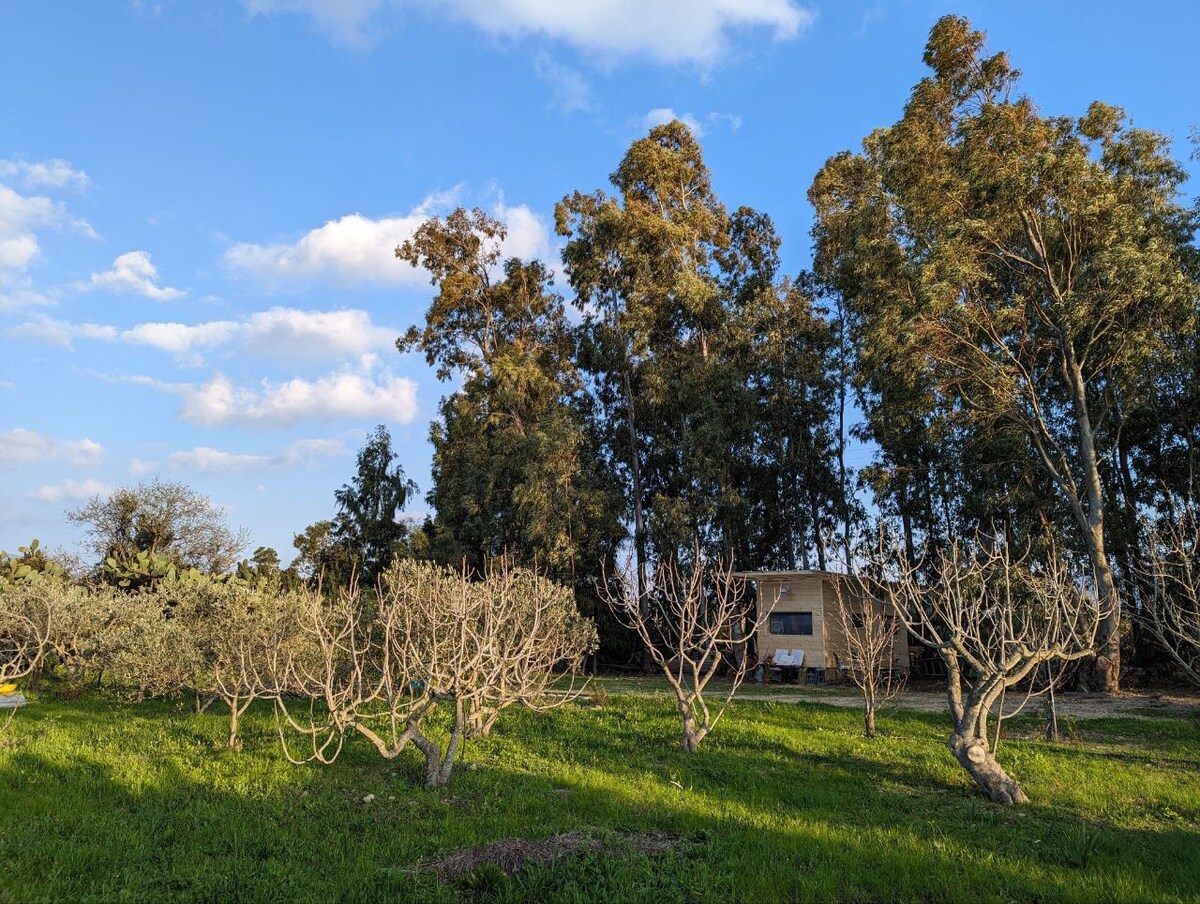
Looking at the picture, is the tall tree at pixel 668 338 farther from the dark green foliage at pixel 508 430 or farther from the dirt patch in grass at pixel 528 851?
the dirt patch in grass at pixel 528 851

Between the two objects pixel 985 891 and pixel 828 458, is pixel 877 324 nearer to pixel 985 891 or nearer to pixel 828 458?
pixel 828 458

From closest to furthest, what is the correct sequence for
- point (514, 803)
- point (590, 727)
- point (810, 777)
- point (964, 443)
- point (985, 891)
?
point (985, 891) < point (514, 803) < point (810, 777) < point (590, 727) < point (964, 443)

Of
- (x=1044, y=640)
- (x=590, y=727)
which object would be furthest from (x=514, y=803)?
(x=1044, y=640)

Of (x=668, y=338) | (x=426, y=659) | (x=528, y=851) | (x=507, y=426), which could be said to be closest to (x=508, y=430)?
(x=507, y=426)

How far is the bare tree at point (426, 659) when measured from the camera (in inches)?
378

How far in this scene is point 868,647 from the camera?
14508 millimetres

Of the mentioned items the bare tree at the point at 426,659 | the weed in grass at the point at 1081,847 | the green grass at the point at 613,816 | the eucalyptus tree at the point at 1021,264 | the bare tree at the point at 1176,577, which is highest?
the eucalyptus tree at the point at 1021,264

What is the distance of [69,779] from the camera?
33.3 ft

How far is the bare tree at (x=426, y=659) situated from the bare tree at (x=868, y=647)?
5.63 metres

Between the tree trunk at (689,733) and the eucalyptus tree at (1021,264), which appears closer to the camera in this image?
the tree trunk at (689,733)

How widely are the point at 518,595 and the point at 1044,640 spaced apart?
9.26 metres

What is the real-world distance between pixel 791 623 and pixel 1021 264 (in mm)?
13882

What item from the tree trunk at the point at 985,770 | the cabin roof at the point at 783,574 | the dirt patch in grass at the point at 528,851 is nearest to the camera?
the dirt patch in grass at the point at 528,851

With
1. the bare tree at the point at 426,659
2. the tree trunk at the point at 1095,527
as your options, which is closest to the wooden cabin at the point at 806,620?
the tree trunk at the point at 1095,527
